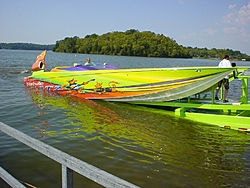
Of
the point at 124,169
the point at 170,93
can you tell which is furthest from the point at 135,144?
the point at 170,93

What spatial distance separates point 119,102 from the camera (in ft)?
35.0

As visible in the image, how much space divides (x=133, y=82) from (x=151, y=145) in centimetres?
399

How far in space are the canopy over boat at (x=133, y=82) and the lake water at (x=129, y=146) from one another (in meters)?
0.70

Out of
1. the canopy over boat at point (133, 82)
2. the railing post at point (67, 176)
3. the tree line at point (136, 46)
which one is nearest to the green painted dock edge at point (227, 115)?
the canopy over boat at point (133, 82)

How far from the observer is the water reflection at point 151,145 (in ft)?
15.4

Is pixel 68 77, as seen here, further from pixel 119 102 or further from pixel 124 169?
pixel 124 169

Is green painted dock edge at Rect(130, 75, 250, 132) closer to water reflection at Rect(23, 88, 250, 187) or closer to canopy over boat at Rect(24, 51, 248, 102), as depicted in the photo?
water reflection at Rect(23, 88, 250, 187)

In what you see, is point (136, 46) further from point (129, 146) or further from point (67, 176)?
point (67, 176)

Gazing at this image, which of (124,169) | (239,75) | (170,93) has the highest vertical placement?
(239,75)

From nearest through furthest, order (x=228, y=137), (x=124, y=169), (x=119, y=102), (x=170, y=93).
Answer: (x=124, y=169) → (x=228, y=137) → (x=170, y=93) → (x=119, y=102)

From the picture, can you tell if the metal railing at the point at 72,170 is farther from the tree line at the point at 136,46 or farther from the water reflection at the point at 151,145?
the tree line at the point at 136,46

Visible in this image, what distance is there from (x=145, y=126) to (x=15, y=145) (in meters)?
3.51

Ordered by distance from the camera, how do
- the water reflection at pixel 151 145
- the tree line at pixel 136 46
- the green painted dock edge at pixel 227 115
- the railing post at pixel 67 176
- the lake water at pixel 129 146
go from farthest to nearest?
1. the tree line at pixel 136 46
2. the green painted dock edge at pixel 227 115
3. the water reflection at pixel 151 145
4. the lake water at pixel 129 146
5. the railing post at pixel 67 176

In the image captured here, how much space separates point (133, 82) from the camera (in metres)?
9.73
